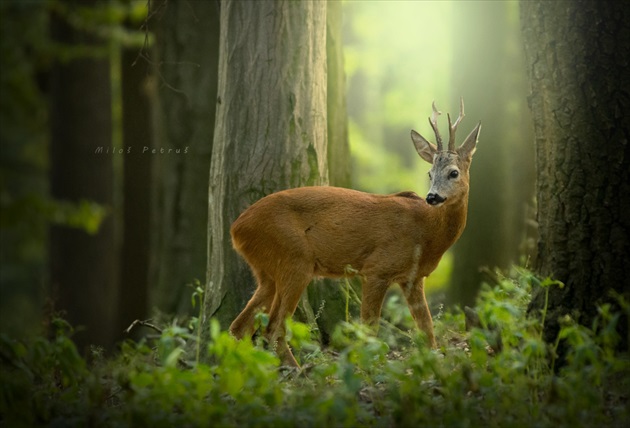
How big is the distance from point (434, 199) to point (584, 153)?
1565mm

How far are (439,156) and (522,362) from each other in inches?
114

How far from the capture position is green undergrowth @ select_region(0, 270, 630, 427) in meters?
5.03

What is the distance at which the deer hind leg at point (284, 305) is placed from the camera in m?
7.39

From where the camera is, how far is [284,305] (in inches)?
293

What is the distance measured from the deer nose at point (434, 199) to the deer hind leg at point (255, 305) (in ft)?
4.63

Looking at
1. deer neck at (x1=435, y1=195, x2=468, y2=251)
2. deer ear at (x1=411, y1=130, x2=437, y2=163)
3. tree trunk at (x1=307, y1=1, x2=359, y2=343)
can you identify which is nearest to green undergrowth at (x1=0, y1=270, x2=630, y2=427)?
deer neck at (x1=435, y1=195, x2=468, y2=251)

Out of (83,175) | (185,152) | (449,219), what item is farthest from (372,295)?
(83,175)

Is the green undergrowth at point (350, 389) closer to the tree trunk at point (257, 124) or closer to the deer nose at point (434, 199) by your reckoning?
the deer nose at point (434, 199)

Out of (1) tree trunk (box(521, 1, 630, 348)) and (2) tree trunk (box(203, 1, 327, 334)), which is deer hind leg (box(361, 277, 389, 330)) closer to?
(2) tree trunk (box(203, 1, 327, 334))

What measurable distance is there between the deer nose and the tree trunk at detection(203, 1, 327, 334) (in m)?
1.13

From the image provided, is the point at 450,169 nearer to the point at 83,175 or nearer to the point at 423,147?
the point at 423,147

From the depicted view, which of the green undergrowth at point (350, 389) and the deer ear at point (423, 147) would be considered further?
the deer ear at point (423, 147)

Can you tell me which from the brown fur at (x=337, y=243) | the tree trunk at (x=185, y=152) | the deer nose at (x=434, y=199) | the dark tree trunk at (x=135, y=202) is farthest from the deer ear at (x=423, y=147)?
the dark tree trunk at (x=135, y=202)

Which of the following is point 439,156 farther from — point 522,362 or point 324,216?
point 522,362
